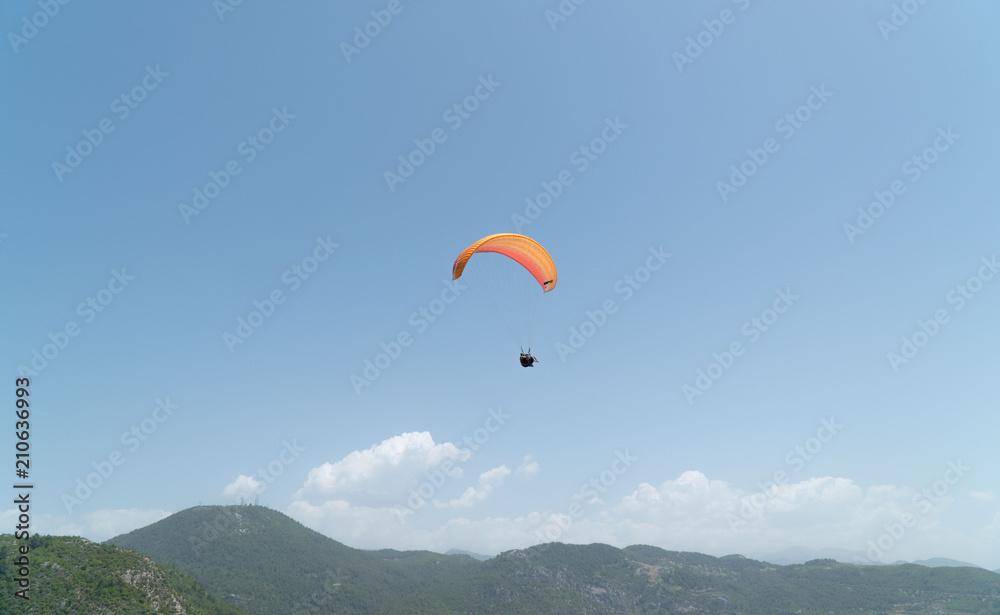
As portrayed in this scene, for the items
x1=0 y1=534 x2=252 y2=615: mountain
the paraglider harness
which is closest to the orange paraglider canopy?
the paraglider harness

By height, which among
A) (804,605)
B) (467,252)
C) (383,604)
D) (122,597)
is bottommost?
(804,605)

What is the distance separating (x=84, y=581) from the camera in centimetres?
7281

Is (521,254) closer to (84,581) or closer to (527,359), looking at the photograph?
(527,359)

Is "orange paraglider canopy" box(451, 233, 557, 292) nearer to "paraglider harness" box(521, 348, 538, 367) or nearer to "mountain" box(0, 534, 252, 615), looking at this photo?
"paraglider harness" box(521, 348, 538, 367)

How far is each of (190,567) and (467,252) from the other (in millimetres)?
A: 208148

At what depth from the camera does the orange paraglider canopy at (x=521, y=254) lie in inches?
1700

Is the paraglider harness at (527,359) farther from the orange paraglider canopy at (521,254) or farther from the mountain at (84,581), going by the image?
the mountain at (84,581)

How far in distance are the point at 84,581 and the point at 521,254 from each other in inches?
3385

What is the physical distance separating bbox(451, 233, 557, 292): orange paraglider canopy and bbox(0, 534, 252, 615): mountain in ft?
254

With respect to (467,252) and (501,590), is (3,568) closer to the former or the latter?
(467,252)

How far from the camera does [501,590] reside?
199 metres

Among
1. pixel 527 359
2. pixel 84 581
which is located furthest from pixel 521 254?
pixel 84 581

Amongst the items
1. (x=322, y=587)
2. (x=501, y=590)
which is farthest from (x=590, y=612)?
(x=322, y=587)

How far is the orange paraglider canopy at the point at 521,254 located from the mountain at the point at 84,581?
7746 cm
